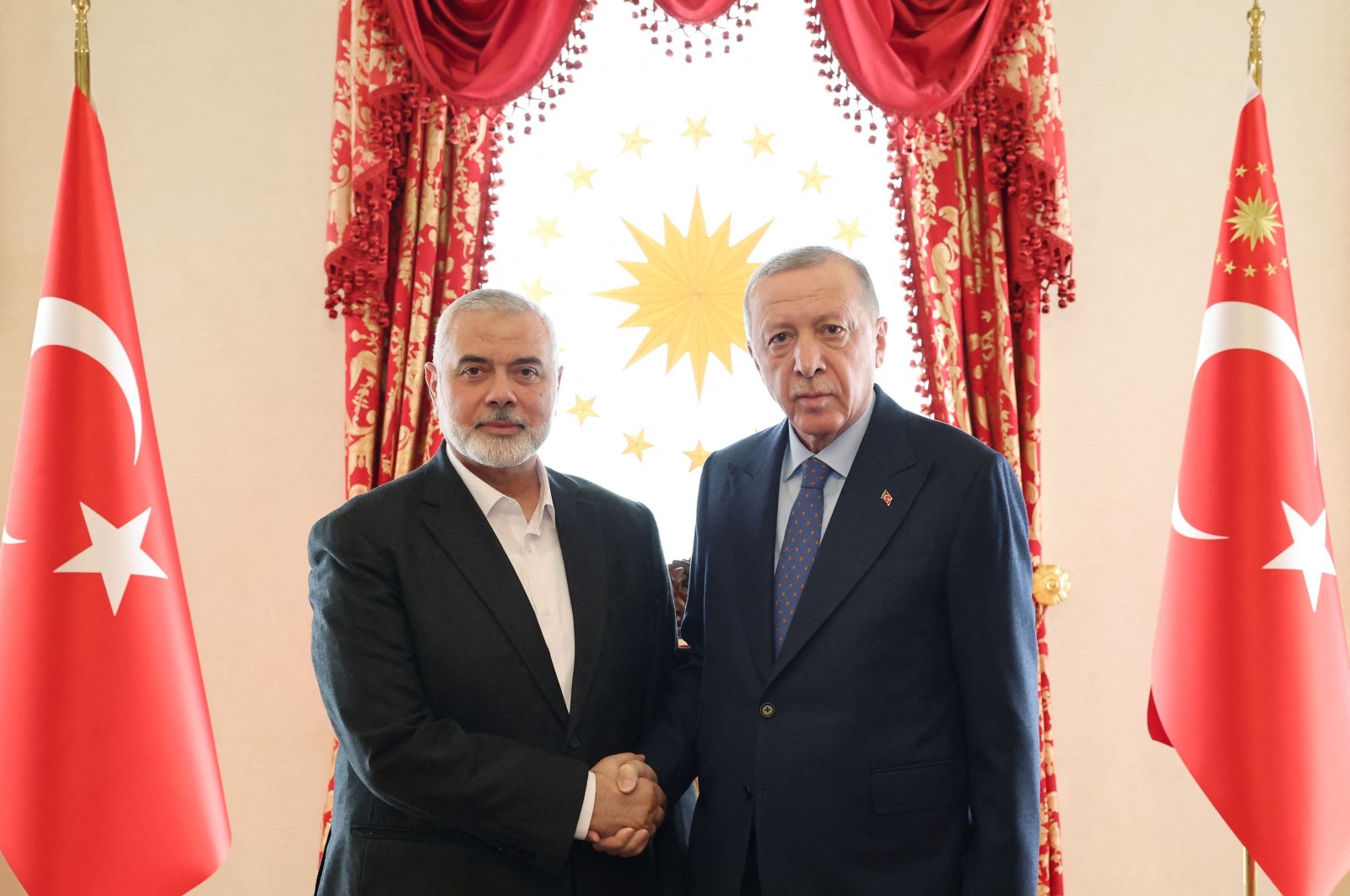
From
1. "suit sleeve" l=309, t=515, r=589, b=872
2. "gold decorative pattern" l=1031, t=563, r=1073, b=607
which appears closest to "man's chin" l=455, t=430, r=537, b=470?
"suit sleeve" l=309, t=515, r=589, b=872

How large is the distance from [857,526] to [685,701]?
1.74 feet

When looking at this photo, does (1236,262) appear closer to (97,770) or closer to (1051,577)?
(1051,577)

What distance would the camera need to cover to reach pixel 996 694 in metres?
1.74

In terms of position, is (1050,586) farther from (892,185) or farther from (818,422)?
(818,422)

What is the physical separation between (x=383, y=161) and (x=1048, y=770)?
237 centimetres

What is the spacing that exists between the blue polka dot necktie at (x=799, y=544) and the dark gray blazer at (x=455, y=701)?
32 cm

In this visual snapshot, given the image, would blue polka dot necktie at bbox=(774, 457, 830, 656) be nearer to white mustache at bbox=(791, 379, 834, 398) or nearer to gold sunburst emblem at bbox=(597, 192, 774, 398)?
white mustache at bbox=(791, 379, 834, 398)

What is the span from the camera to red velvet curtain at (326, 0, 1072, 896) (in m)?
2.82

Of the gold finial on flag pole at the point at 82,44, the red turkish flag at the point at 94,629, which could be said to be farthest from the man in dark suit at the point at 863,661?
the gold finial on flag pole at the point at 82,44


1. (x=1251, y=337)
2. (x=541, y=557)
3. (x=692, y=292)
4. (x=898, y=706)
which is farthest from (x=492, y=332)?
(x=1251, y=337)

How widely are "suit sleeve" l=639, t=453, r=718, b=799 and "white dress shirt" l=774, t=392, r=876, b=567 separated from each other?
0.64 feet

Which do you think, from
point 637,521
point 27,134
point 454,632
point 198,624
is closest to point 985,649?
point 637,521

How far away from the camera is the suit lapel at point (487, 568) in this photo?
1.92 meters

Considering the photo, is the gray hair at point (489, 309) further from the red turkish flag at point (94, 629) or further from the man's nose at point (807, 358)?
the red turkish flag at point (94, 629)
